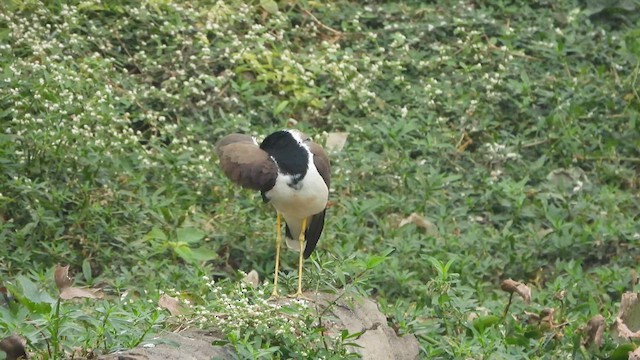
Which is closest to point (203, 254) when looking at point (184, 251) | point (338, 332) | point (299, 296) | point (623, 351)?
point (184, 251)

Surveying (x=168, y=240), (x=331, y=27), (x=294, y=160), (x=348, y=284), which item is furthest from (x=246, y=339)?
(x=331, y=27)

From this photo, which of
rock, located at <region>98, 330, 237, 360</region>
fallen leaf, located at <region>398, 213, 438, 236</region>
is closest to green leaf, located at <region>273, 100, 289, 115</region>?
fallen leaf, located at <region>398, 213, 438, 236</region>

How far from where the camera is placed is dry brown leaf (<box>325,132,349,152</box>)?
932 centimetres

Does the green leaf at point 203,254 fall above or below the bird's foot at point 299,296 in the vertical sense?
below

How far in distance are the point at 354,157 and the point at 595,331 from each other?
3211 millimetres

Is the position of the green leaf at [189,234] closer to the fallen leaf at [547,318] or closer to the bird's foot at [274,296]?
the bird's foot at [274,296]

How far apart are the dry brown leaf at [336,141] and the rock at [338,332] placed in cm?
316

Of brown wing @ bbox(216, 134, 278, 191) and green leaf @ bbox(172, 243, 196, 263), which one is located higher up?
brown wing @ bbox(216, 134, 278, 191)

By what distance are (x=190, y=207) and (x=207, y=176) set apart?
0.99 feet

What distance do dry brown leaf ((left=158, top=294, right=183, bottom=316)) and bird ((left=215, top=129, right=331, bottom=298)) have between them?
2.19 feet

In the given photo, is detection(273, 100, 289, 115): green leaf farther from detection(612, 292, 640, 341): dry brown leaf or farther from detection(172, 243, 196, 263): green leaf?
detection(612, 292, 640, 341): dry brown leaf

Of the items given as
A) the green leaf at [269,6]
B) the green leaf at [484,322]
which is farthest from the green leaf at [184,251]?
the green leaf at [269,6]

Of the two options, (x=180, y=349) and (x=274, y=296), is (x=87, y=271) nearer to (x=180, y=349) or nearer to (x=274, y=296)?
(x=274, y=296)

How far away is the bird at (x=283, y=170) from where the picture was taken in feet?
21.0
